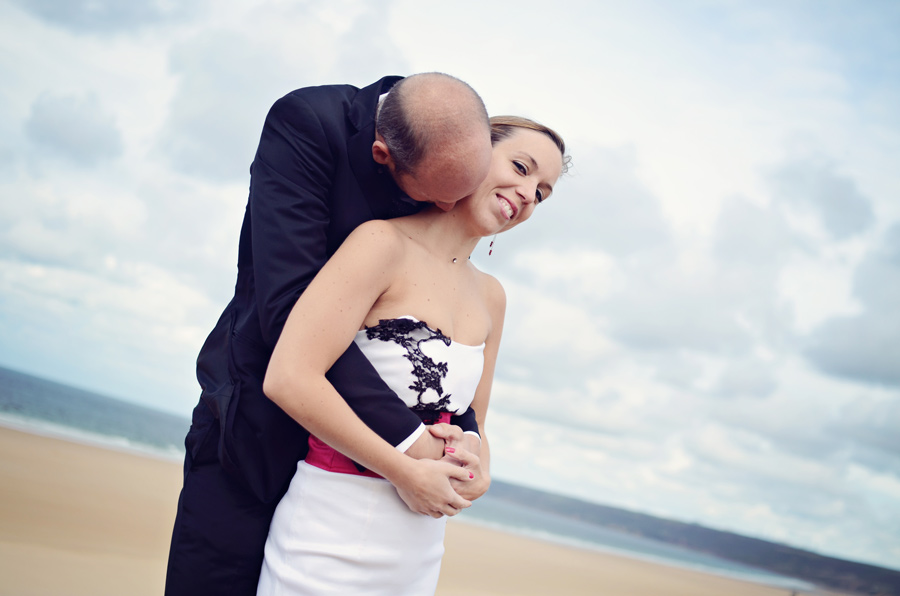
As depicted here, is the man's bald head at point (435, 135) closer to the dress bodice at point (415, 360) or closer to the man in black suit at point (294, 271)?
the man in black suit at point (294, 271)

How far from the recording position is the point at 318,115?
1668mm

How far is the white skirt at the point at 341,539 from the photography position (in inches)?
63.7

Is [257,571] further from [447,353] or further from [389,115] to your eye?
[389,115]

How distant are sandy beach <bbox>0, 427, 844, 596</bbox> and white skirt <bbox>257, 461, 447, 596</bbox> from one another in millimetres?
4203

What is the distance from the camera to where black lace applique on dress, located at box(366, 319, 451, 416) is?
170cm

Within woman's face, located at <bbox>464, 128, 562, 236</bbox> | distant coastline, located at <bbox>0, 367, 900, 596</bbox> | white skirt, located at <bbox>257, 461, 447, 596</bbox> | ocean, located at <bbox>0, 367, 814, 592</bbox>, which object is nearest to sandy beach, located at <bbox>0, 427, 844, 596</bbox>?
ocean, located at <bbox>0, 367, 814, 592</bbox>

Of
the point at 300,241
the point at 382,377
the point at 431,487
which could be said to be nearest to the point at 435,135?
the point at 300,241

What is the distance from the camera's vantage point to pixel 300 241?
5.14ft

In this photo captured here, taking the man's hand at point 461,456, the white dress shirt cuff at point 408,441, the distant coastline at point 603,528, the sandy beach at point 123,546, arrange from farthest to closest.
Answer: the distant coastline at point 603,528 → the sandy beach at point 123,546 → the man's hand at point 461,456 → the white dress shirt cuff at point 408,441

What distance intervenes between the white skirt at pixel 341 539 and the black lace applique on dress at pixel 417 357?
24 centimetres

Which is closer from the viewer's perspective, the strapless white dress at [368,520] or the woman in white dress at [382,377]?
the woman in white dress at [382,377]

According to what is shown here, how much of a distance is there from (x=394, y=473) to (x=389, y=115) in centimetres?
85

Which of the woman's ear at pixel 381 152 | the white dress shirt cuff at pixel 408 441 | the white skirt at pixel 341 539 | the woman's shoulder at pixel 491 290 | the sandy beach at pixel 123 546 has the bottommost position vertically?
the sandy beach at pixel 123 546

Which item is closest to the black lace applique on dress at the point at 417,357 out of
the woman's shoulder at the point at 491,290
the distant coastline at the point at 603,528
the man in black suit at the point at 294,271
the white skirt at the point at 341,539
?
the man in black suit at the point at 294,271
